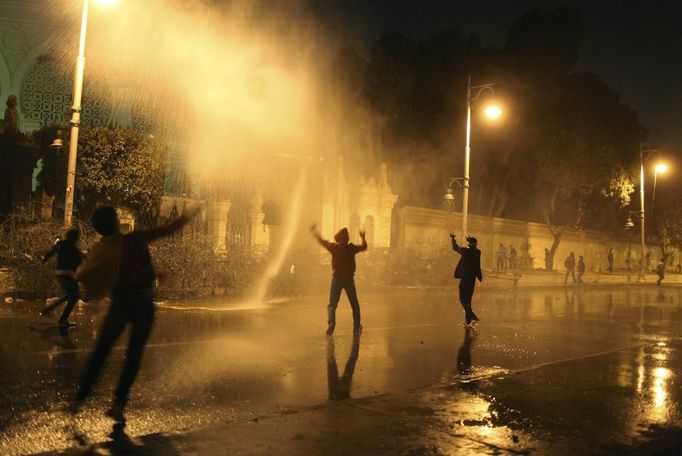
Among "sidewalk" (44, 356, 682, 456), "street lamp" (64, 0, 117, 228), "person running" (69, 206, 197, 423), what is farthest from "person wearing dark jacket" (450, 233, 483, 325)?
"street lamp" (64, 0, 117, 228)

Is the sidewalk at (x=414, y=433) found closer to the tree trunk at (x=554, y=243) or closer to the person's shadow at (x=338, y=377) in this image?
the person's shadow at (x=338, y=377)

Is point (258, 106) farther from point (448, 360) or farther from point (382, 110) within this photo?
point (448, 360)

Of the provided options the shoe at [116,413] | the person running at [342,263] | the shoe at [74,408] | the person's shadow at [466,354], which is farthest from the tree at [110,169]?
the shoe at [116,413]

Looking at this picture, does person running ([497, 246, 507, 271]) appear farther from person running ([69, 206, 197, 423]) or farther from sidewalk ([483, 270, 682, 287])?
person running ([69, 206, 197, 423])

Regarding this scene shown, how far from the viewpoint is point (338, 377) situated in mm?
7273

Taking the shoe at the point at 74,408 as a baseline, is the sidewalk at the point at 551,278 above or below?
above

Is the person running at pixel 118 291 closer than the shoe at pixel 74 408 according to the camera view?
Yes

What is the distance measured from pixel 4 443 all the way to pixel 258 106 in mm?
24021

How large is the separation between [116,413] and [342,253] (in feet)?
17.2

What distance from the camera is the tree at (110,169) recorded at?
17.2 metres

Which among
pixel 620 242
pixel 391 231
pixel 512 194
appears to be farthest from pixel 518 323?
pixel 620 242

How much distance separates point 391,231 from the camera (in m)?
28.4

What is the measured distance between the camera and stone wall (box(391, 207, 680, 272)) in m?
28.5

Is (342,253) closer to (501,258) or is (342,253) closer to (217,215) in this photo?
(217,215)
